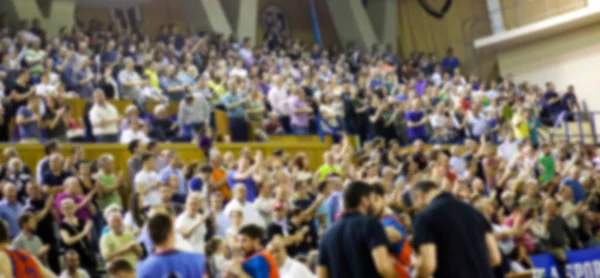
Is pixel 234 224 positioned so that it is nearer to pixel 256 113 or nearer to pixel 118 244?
pixel 118 244

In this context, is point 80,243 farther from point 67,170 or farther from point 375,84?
point 375,84

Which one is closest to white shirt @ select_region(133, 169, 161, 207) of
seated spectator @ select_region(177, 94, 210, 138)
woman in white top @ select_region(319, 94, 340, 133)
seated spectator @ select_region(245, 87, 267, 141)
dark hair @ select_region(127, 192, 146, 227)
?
dark hair @ select_region(127, 192, 146, 227)

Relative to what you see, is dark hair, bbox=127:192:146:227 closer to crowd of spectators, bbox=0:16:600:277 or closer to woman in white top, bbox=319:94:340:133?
crowd of spectators, bbox=0:16:600:277

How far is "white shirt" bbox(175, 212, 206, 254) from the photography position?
9.05 meters

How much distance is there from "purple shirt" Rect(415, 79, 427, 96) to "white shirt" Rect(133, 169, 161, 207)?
10.8 metres

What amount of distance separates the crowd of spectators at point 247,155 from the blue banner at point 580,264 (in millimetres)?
179

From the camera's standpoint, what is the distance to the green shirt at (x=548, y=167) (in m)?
15.3

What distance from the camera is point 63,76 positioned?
559 inches

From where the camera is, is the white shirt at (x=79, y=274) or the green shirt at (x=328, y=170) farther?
the green shirt at (x=328, y=170)

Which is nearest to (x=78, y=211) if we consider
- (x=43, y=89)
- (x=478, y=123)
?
(x=43, y=89)

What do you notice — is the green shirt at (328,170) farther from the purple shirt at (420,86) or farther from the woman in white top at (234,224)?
the purple shirt at (420,86)

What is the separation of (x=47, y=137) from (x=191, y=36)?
7418mm

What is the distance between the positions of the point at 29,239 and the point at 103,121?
3912mm

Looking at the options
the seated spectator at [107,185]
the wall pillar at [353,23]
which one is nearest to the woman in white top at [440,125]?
the seated spectator at [107,185]
